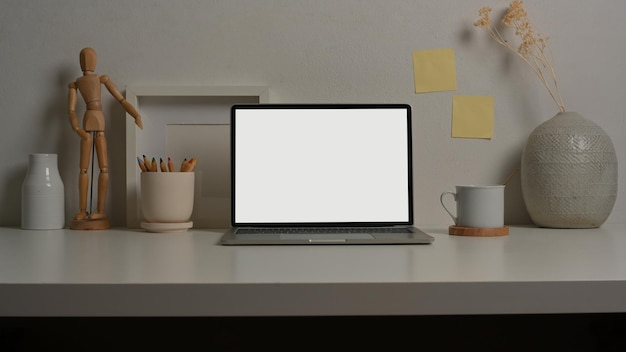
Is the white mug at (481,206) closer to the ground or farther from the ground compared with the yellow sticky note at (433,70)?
closer to the ground

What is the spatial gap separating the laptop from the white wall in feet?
0.48

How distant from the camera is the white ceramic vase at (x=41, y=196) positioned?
119cm

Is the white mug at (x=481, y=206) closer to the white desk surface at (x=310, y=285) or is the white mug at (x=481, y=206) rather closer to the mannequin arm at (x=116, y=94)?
the white desk surface at (x=310, y=285)

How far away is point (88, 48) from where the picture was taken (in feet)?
4.02

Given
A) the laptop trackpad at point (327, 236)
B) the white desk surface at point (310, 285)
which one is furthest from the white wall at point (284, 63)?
the white desk surface at point (310, 285)

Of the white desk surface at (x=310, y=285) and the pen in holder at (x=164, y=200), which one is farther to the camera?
the pen in holder at (x=164, y=200)

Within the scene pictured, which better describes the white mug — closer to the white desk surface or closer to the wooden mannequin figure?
the white desk surface

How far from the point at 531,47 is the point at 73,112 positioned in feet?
2.99

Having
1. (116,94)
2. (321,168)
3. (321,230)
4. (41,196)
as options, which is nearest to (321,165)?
(321,168)

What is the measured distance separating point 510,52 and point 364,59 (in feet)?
0.98

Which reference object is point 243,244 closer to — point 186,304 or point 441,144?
point 186,304

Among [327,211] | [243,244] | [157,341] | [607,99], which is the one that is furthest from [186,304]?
[607,99]

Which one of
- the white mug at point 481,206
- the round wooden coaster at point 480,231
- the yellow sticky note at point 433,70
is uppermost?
the yellow sticky note at point 433,70

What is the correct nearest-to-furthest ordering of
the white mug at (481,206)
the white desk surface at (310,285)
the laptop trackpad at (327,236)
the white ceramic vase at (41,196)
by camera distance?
the white desk surface at (310,285)
the laptop trackpad at (327,236)
the white mug at (481,206)
the white ceramic vase at (41,196)
